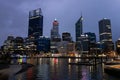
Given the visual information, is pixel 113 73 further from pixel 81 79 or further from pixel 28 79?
pixel 28 79

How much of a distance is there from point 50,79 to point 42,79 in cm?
152

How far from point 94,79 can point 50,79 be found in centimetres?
859

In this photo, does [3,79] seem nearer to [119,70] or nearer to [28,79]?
[28,79]

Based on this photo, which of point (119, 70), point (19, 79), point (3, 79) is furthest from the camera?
point (119, 70)

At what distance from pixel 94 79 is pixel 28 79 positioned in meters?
12.8

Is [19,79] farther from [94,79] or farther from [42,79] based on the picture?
[94,79]

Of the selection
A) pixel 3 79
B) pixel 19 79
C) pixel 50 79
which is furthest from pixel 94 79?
pixel 3 79

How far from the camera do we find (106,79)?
41.4 metres

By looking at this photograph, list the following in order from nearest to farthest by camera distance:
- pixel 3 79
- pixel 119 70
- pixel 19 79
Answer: pixel 3 79 < pixel 19 79 < pixel 119 70

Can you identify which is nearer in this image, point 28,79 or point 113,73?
point 28,79

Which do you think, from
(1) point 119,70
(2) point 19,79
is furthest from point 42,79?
(1) point 119,70

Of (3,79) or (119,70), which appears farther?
(119,70)

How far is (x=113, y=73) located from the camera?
52.1 m

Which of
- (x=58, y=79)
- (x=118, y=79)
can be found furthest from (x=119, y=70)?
(x=58, y=79)
